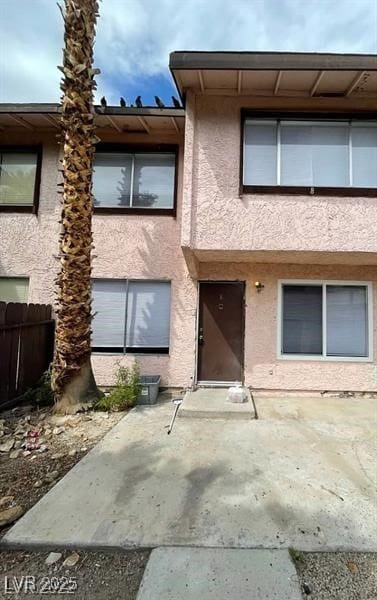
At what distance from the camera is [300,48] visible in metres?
6.14

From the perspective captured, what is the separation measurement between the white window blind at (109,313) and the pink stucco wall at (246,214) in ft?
7.67

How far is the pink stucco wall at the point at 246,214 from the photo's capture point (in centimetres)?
604

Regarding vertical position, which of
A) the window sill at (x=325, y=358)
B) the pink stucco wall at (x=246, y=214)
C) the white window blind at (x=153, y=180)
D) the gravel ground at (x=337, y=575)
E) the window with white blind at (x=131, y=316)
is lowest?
the gravel ground at (x=337, y=575)

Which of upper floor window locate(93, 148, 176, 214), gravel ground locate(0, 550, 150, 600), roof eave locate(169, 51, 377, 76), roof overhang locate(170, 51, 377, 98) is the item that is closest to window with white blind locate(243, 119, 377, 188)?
roof overhang locate(170, 51, 377, 98)

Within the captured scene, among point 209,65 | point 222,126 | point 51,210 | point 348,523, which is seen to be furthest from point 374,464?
point 51,210

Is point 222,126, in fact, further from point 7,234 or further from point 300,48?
point 7,234

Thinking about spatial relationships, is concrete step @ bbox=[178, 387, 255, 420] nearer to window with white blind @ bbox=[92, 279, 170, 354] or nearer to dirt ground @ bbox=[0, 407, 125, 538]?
dirt ground @ bbox=[0, 407, 125, 538]

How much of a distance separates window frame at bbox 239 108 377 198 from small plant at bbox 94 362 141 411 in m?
4.57

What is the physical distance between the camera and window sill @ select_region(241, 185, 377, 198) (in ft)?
20.1

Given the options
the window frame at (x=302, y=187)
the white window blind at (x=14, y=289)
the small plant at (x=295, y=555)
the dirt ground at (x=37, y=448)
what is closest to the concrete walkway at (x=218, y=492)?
the small plant at (x=295, y=555)

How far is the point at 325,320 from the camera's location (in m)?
7.05

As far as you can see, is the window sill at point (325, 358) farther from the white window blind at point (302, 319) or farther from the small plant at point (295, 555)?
the small plant at point (295, 555)

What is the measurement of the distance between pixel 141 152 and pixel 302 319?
566 cm

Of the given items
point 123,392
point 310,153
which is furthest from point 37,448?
point 310,153
